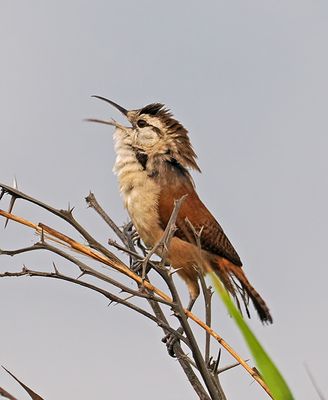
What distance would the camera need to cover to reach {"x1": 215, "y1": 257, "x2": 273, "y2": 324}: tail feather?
4148mm

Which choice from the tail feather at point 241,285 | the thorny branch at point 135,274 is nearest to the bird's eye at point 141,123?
the tail feather at point 241,285

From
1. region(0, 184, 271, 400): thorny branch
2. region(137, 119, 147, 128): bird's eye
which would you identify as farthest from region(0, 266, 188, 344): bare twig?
region(137, 119, 147, 128): bird's eye

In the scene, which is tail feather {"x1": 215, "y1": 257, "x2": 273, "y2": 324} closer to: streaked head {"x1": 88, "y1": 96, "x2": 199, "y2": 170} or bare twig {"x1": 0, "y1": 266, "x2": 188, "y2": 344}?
streaked head {"x1": 88, "y1": 96, "x2": 199, "y2": 170}

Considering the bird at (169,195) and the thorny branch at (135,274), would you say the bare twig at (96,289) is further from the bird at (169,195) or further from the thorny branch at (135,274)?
the bird at (169,195)

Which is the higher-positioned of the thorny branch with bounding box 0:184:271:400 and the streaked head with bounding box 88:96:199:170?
the streaked head with bounding box 88:96:199:170

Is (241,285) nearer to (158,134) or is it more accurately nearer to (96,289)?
(158,134)

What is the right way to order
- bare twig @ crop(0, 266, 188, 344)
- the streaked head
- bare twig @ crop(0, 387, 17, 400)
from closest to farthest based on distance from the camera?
bare twig @ crop(0, 387, 17, 400) < bare twig @ crop(0, 266, 188, 344) < the streaked head

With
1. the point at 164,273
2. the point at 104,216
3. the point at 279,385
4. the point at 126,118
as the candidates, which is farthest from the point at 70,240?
the point at 126,118

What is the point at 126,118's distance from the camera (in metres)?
5.13

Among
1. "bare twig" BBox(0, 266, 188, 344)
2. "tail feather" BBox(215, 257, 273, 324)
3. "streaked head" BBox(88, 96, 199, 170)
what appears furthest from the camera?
"streaked head" BBox(88, 96, 199, 170)

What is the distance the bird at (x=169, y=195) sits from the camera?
4504 millimetres

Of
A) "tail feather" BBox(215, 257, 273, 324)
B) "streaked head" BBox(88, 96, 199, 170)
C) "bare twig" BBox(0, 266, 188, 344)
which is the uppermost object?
"streaked head" BBox(88, 96, 199, 170)

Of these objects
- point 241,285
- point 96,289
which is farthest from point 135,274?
point 241,285

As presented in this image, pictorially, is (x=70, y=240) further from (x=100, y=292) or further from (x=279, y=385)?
(x=279, y=385)
